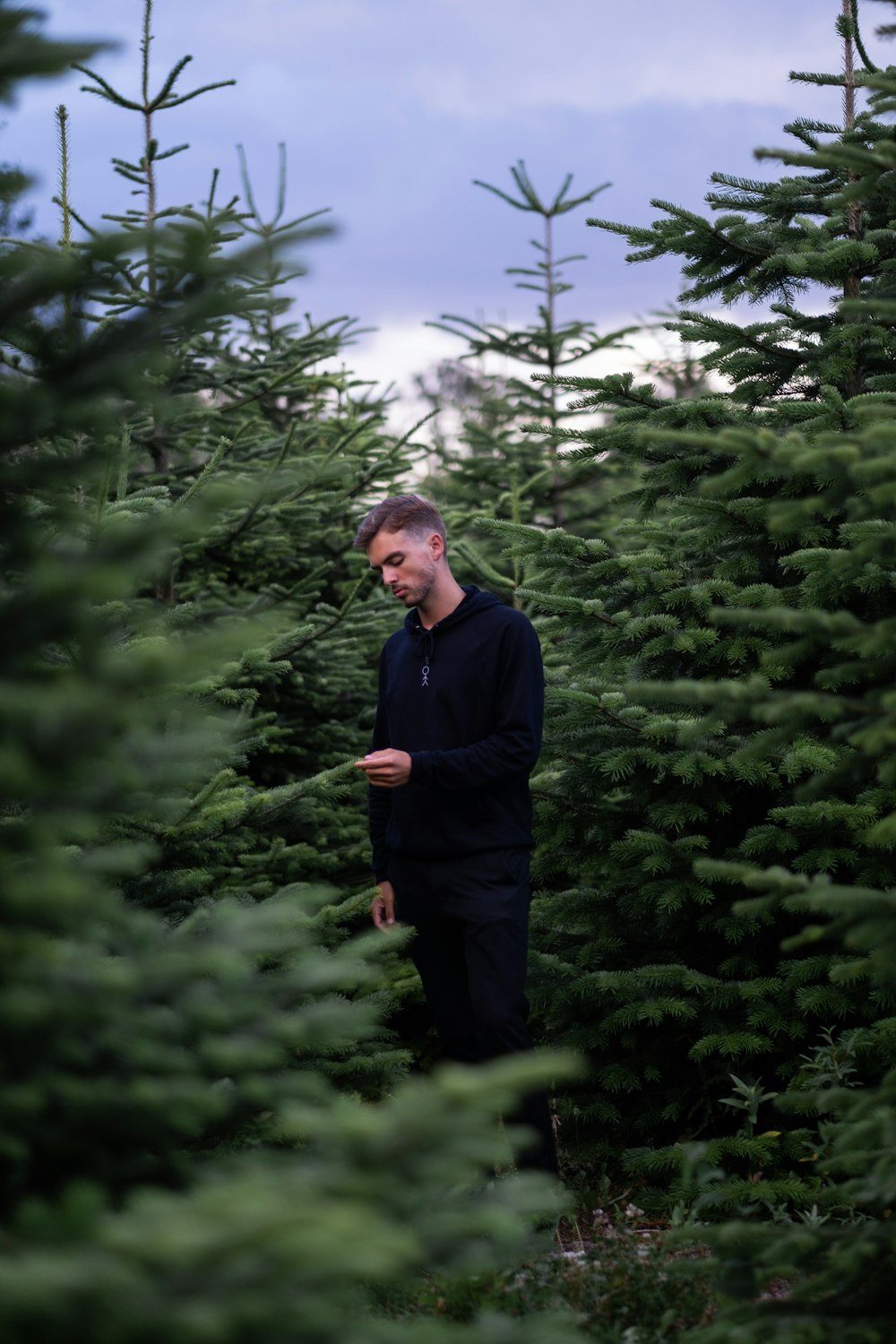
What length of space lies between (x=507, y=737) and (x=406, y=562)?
82 cm

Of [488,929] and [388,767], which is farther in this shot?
[488,929]

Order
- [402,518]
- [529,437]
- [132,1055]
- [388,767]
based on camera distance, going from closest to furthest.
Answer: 1. [132,1055]
2. [388,767]
3. [402,518]
4. [529,437]

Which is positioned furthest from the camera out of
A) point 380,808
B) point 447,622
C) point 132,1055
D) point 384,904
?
point 380,808

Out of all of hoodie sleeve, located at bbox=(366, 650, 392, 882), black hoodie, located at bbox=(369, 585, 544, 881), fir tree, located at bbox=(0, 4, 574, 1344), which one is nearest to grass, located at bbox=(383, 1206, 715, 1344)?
fir tree, located at bbox=(0, 4, 574, 1344)

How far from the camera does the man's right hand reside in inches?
197

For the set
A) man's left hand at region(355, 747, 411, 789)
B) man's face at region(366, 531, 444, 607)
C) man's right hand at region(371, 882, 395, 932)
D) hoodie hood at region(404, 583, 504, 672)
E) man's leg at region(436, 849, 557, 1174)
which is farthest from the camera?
man's right hand at region(371, 882, 395, 932)

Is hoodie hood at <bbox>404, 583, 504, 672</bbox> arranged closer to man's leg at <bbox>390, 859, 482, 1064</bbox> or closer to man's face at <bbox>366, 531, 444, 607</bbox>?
man's face at <bbox>366, 531, 444, 607</bbox>

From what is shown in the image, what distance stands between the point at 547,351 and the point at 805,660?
26.9 ft

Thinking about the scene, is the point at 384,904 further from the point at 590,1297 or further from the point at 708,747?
the point at 590,1297

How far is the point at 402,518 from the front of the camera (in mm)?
4773

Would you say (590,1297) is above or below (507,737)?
below

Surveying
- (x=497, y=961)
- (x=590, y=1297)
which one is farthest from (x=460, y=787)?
(x=590, y=1297)

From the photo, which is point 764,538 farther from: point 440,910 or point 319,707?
point 319,707

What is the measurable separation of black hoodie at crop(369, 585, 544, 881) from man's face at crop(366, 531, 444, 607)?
189 millimetres
